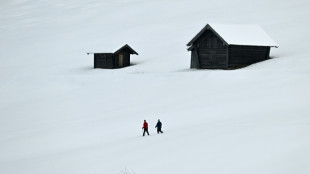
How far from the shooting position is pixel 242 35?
39062 mm

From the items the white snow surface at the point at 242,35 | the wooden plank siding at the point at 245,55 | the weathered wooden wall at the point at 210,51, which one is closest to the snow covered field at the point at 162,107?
the wooden plank siding at the point at 245,55

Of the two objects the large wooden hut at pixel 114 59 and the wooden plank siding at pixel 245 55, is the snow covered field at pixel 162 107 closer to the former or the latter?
the large wooden hut at pixel 114 59

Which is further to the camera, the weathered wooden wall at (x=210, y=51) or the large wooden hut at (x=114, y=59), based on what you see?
the large wooden hut at (x=114, y=59)

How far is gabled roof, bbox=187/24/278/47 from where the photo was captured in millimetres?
37531

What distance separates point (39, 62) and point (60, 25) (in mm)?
24943

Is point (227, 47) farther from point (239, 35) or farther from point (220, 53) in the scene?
point (239, 35)

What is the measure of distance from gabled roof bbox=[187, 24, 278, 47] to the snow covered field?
7.68 ft

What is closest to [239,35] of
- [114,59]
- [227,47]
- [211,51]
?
[227,47]

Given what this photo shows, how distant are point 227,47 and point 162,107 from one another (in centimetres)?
1292

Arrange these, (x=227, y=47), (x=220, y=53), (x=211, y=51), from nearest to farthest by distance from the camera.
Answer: (x=227, y=47) < (x=220, y=53) < (x=211, y=51)

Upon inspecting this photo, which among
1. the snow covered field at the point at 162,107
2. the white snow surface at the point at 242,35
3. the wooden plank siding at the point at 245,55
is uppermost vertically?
the white snow surface at the point at 242,35

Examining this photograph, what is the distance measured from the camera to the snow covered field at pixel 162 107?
14234 mm

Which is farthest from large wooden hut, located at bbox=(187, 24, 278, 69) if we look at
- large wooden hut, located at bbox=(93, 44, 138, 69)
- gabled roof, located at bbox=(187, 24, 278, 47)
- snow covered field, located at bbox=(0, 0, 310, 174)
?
large wooden hut, located at bbox=(93, 44, 138, 69)

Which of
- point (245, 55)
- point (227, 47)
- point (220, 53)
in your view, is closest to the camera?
point (227, 47)
